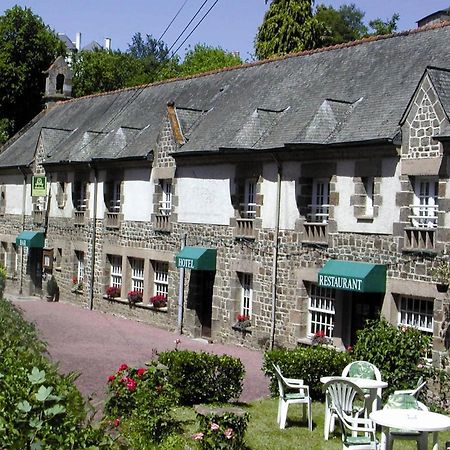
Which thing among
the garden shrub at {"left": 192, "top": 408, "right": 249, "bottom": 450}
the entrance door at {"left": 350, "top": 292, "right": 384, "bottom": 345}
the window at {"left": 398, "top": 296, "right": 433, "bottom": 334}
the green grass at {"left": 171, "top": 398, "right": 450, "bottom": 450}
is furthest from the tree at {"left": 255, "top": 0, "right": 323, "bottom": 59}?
the garden shrub at {"left": 192, "top": 408, "right": 249, "bottom": 450}

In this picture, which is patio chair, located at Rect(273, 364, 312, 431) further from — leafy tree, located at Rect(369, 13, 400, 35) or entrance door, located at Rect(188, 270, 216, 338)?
leafy tree, located at Rect(369, 13, 400, 35)

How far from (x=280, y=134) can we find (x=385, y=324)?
687 cm

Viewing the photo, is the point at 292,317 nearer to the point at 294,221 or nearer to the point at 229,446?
the point at 294,221

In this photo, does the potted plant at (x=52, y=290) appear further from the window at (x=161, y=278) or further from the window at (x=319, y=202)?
the window at (x=319, y=202)

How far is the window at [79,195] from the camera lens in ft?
106

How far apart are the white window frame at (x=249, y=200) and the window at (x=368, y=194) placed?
4.46m

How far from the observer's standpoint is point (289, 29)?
4888 centimetres

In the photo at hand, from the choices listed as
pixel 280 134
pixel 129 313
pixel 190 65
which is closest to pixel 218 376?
pixel 280 134

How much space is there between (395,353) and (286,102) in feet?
32.9

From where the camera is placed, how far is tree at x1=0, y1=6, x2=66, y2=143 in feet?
170

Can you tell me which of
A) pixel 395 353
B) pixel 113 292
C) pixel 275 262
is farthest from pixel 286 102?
pixel 395 353

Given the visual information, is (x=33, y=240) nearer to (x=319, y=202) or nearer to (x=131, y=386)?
(x=319, y=202)

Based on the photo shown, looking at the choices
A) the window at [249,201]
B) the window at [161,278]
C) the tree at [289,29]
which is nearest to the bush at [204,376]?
the window at [249,201]

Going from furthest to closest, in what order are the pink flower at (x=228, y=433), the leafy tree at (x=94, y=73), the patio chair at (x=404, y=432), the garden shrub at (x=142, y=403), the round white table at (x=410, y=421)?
the leafy tree at (x=94, y=73)
the garden shrub at (x=142, y=403)
the pink flower at (x=228, y=433)
the patio chair at (x=404, y=432)
the round white table at (x=410, y=421)
